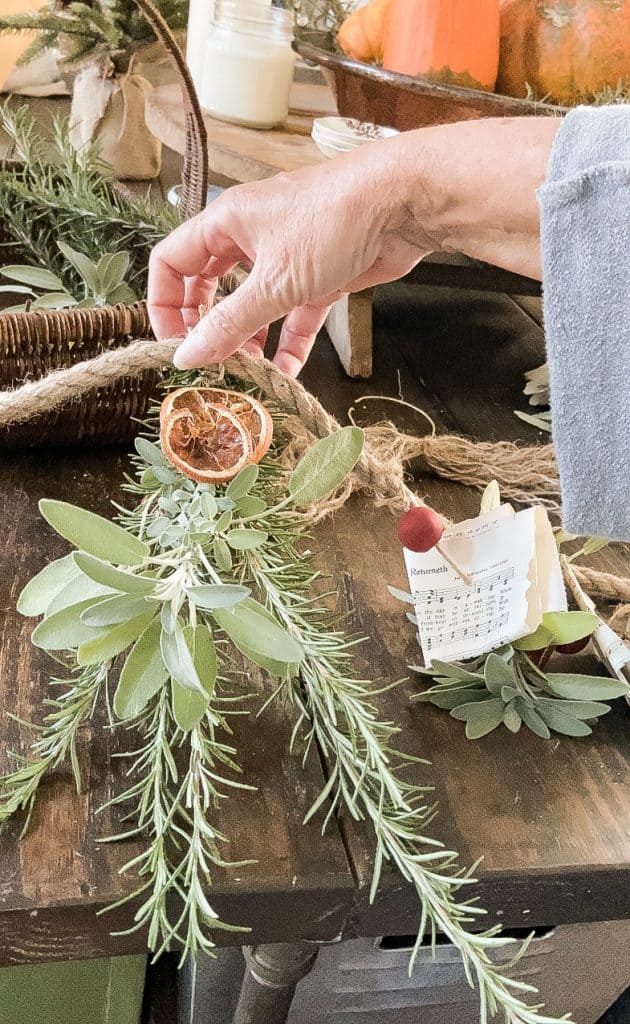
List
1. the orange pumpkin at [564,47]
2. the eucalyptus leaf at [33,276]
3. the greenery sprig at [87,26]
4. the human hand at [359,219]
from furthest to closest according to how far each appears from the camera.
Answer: the greenery sprig at [87,26] → the orange pumpkin at [564,47] → the eucalyptus leaf at [33,276] → the human hand at [359,219]

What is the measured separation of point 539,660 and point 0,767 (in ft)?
1.02

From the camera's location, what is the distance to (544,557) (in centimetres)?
48

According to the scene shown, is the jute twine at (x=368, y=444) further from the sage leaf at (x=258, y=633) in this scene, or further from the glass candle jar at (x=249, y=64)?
the glass candle jar at (x=249, y=64)

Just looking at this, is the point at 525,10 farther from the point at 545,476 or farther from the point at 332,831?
the point at 332,831

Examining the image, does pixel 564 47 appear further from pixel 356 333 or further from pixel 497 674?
pixel 497 674

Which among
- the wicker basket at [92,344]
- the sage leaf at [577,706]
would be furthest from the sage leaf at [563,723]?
the wicker basket at [92,344]

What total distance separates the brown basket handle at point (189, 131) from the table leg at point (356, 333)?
0.21m

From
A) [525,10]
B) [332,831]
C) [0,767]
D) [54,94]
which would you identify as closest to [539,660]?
[332,831]

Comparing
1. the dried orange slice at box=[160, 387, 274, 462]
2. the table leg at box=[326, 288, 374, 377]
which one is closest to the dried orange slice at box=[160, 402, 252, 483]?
the dried orange slice at box=[160, 387, 274, 462]

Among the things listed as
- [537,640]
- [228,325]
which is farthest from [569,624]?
[228,325]

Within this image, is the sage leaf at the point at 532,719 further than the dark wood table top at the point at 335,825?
Yes

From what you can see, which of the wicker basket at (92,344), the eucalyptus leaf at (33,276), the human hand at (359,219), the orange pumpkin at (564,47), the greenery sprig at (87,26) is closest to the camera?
the human hand at (359,219)

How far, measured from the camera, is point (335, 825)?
0.41m

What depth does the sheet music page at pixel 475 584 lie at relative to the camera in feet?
1.53
